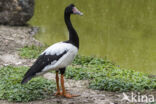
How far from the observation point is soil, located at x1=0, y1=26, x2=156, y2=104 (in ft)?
20.0

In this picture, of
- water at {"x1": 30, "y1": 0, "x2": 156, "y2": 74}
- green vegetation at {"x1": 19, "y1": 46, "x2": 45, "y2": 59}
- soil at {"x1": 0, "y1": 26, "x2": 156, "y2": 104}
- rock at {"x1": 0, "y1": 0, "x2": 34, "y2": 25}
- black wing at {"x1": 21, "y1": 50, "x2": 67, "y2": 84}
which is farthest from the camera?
rock at {"x1": 0, "y1": 0, "x2": 34, "y2": 25}

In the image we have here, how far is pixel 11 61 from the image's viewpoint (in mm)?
8766

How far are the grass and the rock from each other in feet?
10.3

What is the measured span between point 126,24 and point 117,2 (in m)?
3.40

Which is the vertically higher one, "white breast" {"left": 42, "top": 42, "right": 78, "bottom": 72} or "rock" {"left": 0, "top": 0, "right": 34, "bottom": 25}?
"rock" {"left": 0, "top": 0, "right": 34, "bottom": 25}

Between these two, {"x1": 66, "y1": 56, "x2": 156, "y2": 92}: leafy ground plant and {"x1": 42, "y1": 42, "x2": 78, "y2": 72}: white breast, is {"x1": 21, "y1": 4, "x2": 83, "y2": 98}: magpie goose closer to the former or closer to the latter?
{"x1": 42, "y1": 42, "x2": 78, "y2": 72}: white breast

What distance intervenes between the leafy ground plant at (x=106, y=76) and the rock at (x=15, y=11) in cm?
397

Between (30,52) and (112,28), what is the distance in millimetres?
3886

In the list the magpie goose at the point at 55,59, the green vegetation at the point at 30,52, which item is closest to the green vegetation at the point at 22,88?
the magpie goose at the point at 55,59

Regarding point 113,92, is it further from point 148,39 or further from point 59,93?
point 148,39

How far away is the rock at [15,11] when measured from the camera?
39.5 feet

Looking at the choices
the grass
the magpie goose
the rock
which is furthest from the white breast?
the rock

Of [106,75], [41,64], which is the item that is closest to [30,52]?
[106,75]

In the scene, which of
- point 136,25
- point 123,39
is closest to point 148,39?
point 123,39
